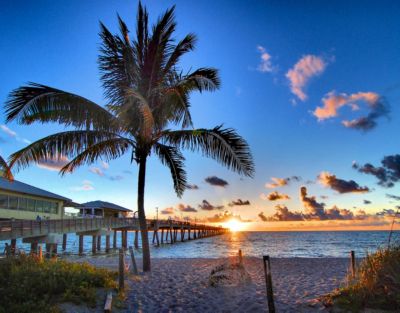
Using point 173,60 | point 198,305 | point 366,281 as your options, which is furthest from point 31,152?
point 366,281

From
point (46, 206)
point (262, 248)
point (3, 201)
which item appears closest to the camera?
point (3, 201)

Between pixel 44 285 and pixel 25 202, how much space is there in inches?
1013

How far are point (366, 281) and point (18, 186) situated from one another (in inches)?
1204

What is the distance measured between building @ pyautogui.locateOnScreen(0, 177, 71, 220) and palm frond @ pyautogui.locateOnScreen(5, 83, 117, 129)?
50.1 ft

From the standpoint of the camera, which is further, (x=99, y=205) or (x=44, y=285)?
(x=99, y=205)

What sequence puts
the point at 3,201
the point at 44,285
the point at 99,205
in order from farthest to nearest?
the point at 99,205, the point at 3,201, the point at 44,285

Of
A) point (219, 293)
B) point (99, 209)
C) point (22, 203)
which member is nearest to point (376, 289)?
point (219, 293)

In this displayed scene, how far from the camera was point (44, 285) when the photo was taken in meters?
8.81

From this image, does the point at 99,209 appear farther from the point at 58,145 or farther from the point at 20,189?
the point at 58,145

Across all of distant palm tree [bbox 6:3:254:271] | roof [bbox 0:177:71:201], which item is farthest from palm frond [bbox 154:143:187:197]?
roof [bbox 0:177:71:201]

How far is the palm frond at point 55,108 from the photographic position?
39.4ft

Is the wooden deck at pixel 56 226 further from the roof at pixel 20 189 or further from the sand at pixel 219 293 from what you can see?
the sand at pixel 219 293

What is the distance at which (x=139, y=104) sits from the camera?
1327 centimetres

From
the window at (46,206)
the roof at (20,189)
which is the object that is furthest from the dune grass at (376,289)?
the window at (46,206)
